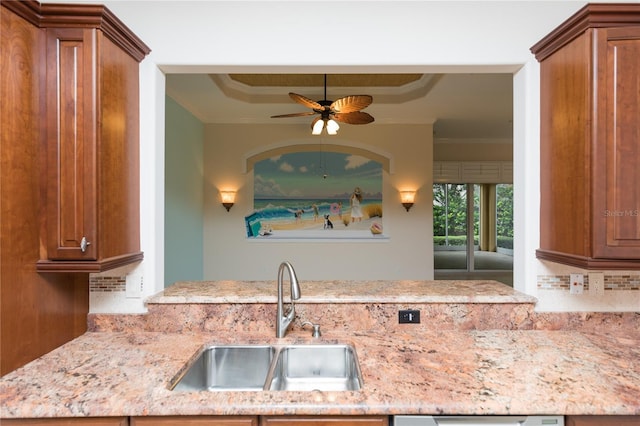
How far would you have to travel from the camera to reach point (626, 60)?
1.50m

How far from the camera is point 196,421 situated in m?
1.23

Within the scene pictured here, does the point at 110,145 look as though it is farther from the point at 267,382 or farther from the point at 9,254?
the point at 267,382

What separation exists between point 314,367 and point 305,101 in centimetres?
231

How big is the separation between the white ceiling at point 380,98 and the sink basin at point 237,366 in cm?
273

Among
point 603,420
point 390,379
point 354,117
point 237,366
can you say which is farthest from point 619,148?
point 354,117

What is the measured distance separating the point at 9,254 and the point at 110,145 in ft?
1.85

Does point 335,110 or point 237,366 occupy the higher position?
point 335,110

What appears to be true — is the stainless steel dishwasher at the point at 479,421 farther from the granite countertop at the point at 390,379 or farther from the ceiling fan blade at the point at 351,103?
the ceiling fan blade at the point at 351,103

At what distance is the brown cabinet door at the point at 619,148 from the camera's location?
149cm

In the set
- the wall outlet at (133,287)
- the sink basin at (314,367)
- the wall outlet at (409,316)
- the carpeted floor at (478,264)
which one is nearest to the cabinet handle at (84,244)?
the wall outlet at (133,287)

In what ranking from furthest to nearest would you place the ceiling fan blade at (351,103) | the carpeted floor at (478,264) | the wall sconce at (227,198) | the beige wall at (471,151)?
the carpeted floor at (478,264), the beige wall at (471,151), the wall sconce at (227,198), the ceiling fan blade at (351,103)

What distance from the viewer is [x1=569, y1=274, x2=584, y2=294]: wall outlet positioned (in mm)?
1877

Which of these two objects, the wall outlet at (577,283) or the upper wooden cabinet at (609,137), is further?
the wall outlet at (577,283)

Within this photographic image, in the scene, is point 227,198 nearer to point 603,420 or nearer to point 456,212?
point 456,212
